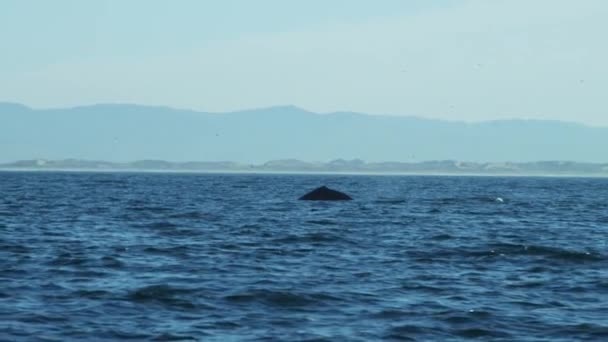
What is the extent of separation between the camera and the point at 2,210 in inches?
2559

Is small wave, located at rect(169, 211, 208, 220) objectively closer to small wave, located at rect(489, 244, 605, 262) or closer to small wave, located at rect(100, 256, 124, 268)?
small wave, located at rect(489, 244, 605, 262)

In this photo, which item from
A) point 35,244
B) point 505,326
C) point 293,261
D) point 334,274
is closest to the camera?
point 505,326

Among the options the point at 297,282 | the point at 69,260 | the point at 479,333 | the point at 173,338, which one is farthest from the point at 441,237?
the point at 173,338

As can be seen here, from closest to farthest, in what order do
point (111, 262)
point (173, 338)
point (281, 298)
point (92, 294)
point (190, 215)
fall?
1. point (173, 338)
2. point (281, 298)
3. point (92, 294)
4. point (111, 262)
5. point (190, 215)

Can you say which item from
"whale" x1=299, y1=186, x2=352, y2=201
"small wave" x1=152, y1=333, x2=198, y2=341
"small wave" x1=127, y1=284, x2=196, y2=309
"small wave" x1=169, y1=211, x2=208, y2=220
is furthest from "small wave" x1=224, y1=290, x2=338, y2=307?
"whale" x1=299, y1=186, x2=352, y2=201

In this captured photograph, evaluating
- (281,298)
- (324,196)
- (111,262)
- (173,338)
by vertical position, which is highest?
(324,196)

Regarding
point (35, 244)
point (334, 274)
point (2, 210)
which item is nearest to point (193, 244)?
point (35, 244)

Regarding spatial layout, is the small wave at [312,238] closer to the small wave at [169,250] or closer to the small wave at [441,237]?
the small wave at [441,237]

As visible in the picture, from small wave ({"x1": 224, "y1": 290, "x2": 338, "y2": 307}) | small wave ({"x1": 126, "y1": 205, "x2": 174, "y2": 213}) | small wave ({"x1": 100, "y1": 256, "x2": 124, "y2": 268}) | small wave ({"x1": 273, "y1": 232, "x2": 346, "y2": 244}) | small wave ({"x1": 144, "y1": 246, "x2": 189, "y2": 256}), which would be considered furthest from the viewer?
small wave ({"x1": 126, "y1": 205, "x2": 174, "y2": 213})

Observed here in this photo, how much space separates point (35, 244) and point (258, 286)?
44.8 feet

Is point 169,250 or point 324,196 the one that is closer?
point 169,250

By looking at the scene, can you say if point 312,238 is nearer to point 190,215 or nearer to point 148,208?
point 190,215

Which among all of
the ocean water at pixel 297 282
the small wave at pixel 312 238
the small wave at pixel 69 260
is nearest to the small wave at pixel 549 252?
the ocean water at pixel 297 282

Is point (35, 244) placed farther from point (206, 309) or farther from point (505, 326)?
point (505, 326)
